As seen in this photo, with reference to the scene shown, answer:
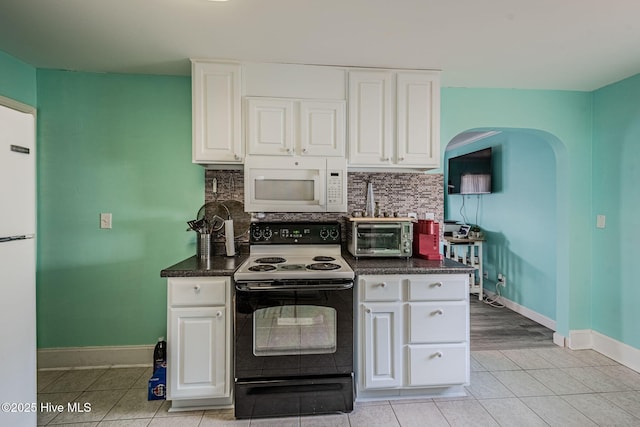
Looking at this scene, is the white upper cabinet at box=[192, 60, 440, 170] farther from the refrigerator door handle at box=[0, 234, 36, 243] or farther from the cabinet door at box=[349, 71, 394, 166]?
the refrigerator door handle at box=[0, 234, 36, 243]

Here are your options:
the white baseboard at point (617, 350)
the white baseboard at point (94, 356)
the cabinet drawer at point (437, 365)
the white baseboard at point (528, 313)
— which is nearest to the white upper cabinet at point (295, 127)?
the cabinet drawer at point (437, 365)

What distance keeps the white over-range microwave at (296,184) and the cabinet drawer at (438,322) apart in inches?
34.5

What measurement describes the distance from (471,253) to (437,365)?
2576mm

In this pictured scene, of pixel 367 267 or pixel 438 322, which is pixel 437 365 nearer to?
pixel 438 322

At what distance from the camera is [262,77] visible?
231cm

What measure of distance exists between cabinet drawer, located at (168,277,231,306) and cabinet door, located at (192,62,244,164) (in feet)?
2.79

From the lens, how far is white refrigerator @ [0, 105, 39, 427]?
1.44m

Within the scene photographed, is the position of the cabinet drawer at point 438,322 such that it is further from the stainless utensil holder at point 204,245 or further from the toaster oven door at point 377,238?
the stainless utensil holder at point 204,245

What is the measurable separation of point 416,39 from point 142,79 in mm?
2095

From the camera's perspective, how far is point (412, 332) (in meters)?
2.06

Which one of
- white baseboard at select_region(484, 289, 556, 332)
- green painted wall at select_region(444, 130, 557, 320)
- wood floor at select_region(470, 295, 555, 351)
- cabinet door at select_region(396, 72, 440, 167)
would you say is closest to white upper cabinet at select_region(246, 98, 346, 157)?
cabinet door at select_region(396, 72, 440, 167)

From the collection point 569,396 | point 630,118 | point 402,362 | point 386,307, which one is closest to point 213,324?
point 386,307

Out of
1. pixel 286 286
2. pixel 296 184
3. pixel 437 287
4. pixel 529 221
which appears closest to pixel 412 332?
pixel 437 287

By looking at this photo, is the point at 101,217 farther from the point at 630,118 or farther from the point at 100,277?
the point at 630,118
